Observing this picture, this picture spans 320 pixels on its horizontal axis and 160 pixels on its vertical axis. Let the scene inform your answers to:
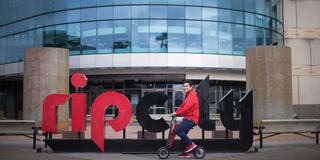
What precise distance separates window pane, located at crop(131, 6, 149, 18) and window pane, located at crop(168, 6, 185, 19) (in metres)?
2.02

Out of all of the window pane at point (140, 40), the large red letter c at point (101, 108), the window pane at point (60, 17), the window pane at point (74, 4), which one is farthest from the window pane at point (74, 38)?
the large red letter c at point (101, 108)

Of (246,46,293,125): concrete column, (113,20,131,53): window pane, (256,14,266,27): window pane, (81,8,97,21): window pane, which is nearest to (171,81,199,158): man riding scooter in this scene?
(246,46,293,125): concrete column

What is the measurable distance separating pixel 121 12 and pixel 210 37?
8.18 m

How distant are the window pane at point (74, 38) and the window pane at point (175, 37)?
8202 mm

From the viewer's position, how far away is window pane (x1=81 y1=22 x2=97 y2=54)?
127 ft

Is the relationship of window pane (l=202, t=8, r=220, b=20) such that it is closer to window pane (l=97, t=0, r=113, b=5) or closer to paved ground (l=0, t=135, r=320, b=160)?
window pane (l=97, t=0, r=113, b=5)

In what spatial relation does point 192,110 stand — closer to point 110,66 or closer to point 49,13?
point 110,66

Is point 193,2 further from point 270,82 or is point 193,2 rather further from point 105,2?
point 270,82

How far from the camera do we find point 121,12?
38.4 m

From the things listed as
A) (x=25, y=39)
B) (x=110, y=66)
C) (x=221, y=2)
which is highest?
(x=221, y=2)

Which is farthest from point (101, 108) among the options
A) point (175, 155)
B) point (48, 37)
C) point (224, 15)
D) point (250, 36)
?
point (250, 36)

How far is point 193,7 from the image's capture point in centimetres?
3884

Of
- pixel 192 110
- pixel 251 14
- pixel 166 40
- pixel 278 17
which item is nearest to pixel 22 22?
pixel 166 40

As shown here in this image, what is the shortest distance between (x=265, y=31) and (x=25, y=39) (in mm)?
23195
